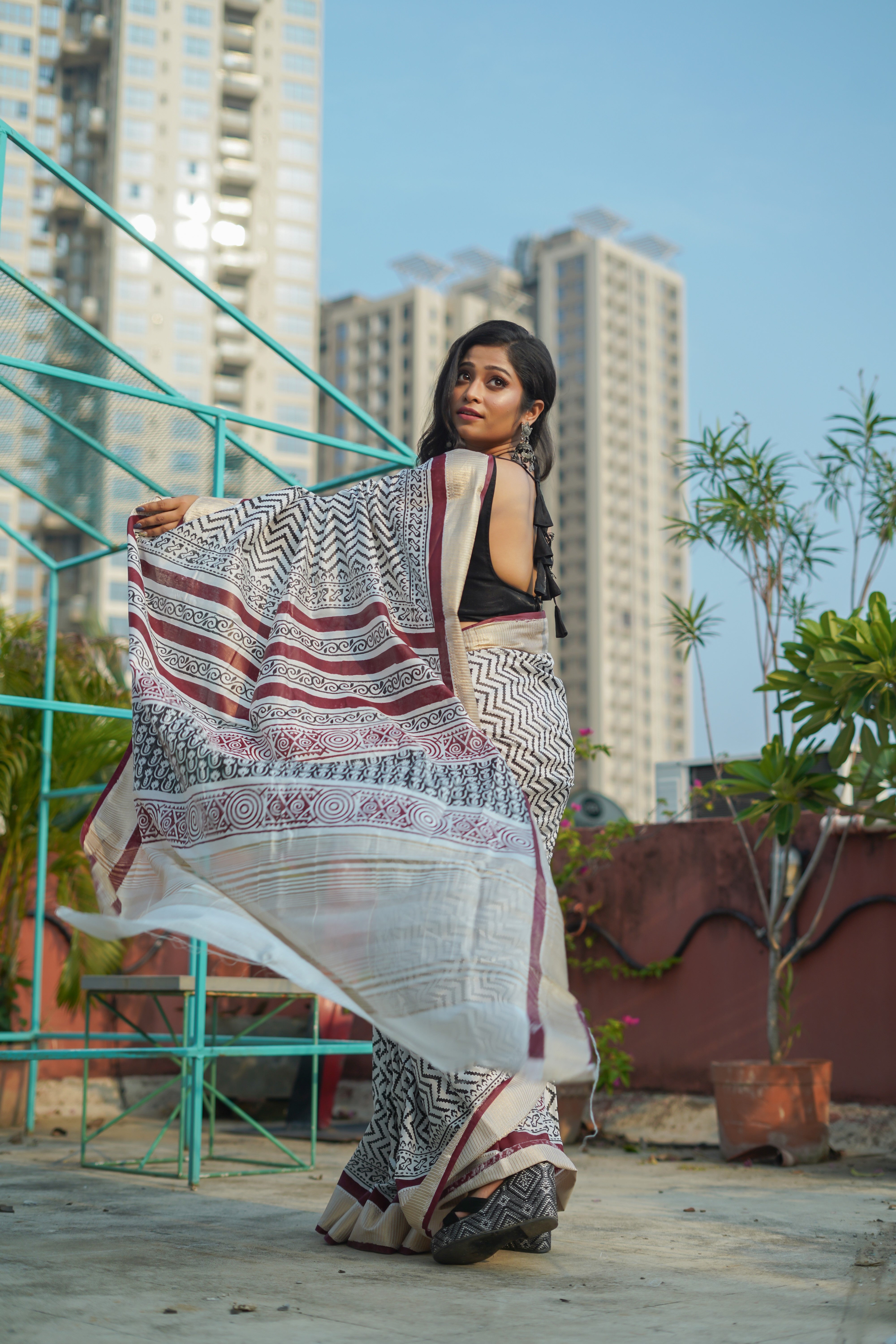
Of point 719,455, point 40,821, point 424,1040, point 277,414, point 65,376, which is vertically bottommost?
point 424,1040

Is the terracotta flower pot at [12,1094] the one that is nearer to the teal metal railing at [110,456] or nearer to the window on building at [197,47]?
the teal metal railing at [110,456]

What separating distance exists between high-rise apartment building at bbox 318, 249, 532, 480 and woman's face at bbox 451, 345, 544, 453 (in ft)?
258

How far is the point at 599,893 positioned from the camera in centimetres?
686

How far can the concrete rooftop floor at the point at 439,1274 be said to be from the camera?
84.6 inches

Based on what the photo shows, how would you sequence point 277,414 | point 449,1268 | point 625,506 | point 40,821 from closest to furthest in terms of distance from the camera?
point 449,1268, point 40,821, point 277,414, point 625,506

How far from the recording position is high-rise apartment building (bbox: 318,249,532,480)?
84.6 m

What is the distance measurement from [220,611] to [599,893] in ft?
14.1

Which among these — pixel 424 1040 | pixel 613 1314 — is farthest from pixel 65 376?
pixel 613 1314

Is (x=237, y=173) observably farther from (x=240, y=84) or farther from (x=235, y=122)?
(x=240, y=84)

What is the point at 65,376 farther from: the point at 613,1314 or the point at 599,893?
the point at 599,893

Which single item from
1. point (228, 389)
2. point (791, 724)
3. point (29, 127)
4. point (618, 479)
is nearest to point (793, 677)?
point (791, 724)

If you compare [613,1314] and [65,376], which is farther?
[65,376]

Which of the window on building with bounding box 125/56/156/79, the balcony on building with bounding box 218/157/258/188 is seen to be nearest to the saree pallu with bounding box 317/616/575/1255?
the balcony on building with bounding box 218/157/258/188

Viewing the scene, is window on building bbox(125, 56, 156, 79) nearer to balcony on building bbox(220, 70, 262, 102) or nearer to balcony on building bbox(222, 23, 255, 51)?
balcony on building bbox(220, 70, 262, 102)
